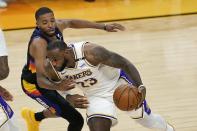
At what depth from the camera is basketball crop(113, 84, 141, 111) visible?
3887 millimetres

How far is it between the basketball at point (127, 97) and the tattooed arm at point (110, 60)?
70mm

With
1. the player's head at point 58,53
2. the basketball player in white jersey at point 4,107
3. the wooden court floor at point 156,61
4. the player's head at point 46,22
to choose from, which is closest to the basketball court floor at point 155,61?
the wooden court floor at point 156,61

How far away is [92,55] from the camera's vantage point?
3.99 meters

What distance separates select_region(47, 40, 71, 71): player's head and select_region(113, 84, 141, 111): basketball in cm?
50

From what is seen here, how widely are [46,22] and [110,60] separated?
2.43 feet

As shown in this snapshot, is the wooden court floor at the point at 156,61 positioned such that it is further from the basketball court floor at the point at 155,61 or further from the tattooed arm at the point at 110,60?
the tattooed arm at the point at 110,60

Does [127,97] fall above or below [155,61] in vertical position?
above

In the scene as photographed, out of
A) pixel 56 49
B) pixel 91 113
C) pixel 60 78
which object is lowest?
pixel 91 113

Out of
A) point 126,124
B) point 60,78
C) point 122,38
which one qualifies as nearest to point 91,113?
point 60,78

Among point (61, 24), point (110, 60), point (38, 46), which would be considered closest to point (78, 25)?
point (61, 24)

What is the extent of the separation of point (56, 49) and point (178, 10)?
249 inches

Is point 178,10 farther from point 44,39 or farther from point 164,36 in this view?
point 44,39

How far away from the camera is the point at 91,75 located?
4090mm

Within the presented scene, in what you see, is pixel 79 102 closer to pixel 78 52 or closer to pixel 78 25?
pixel 78 52
